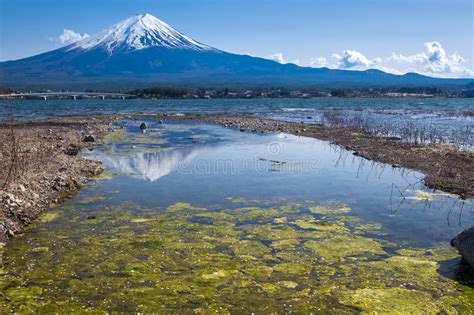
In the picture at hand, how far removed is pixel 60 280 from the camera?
34.6 feet

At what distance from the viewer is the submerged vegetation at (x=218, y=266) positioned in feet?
31.9

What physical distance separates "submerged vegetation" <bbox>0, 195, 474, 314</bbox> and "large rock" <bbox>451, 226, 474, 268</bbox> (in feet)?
2.04

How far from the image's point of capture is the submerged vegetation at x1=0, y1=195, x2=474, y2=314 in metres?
9.73

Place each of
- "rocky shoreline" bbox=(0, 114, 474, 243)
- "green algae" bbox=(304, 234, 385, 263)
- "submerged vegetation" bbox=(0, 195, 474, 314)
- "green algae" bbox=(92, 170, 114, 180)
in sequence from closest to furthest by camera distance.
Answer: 1. "submerged vegetation" bbox=(0, 195, 474, 314)
2. "green algae" bbox=(304, 234, 385, 263)
3. "rocky shoreline" bbox=(0, 114, 474, 243)
4. "green algae" bbox=(92, 170, 114, 180)

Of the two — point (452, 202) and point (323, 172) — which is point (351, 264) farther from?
point (323, 172)

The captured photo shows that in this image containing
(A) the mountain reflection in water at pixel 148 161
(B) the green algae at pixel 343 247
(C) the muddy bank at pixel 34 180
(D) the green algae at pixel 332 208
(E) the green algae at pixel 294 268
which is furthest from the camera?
(A) the mountain reflection in water at pixel 148 161

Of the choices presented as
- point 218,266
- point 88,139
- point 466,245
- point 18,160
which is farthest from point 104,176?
point 466,245

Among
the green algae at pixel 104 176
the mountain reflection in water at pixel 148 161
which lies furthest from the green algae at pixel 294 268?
the green algae at pixel 104 176

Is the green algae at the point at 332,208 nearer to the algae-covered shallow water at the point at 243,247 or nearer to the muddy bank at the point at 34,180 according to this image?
the algae-covered shallow water at the point at 243,247

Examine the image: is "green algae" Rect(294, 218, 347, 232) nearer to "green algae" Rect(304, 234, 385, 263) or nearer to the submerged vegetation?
the submerged vegetation

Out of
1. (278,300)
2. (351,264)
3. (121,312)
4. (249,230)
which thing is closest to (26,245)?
(121,312)

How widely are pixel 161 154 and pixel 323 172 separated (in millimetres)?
11749

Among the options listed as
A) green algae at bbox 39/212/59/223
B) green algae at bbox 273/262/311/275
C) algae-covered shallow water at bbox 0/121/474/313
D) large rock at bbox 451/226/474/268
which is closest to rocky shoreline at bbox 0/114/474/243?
green algae at bbox 39/212/59/223

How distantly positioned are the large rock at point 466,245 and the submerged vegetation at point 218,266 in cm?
62
